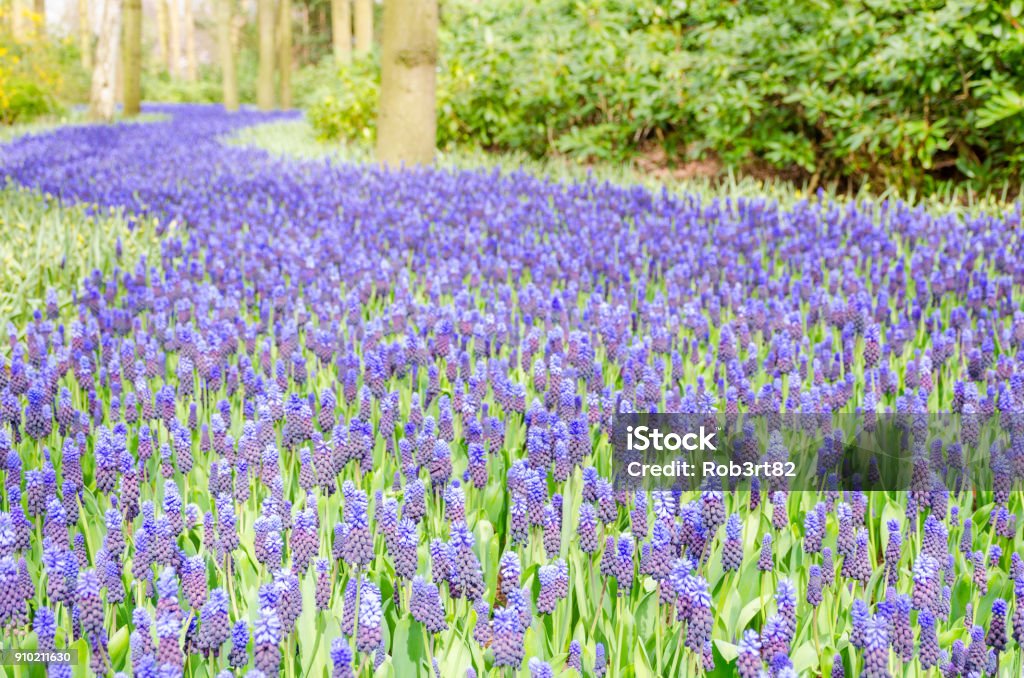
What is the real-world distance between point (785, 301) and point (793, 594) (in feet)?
8.60

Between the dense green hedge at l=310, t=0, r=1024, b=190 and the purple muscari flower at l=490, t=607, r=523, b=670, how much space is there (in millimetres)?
7266

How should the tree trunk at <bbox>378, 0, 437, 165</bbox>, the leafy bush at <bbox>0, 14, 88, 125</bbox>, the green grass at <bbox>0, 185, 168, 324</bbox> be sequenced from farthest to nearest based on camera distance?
the leafy bush at <bbox>0, 14, 88, 125</bbox> → the tree trunk at <bbox>378, 0, 437, 165</bbox> → the green grass at <bbox>0, 185, 168, 324</bbox>

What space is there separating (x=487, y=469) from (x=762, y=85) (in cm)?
757

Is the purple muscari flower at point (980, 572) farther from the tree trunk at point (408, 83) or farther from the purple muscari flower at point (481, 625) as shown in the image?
the tree trunk at point (408, 83)

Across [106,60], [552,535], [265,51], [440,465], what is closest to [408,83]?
[440,465]

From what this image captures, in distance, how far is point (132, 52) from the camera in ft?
70.2

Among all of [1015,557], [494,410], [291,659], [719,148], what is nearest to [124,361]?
[494,410]

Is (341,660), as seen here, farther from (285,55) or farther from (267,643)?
(285,55)

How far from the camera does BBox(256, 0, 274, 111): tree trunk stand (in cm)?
2267

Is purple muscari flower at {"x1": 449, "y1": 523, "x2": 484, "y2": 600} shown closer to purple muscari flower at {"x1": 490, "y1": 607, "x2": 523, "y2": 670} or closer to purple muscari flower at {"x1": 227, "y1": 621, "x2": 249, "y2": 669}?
purple muscari flower at {"x1": 490, "y1": 607, "x2": 523, "y2": 670}

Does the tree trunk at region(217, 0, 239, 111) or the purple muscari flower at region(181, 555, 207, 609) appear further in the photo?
the tree trunk at region(217, 0, 239, 111)

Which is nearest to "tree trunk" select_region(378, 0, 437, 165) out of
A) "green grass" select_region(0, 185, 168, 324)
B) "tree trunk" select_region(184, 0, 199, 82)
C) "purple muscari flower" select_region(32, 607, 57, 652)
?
"green grass" select_region(0, 185, 168, 324)

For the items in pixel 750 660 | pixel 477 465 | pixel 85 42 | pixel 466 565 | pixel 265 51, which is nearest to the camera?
pixel 750 660

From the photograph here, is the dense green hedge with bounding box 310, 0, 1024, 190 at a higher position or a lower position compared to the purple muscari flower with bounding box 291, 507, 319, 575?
higher
